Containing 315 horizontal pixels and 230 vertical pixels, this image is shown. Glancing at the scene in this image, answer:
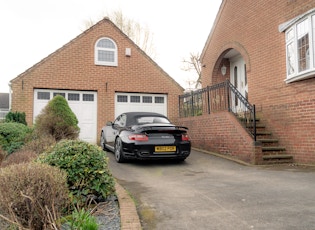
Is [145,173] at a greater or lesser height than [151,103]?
lesser

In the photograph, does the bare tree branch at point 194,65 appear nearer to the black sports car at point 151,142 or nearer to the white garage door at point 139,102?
the white garage door at point 139,102

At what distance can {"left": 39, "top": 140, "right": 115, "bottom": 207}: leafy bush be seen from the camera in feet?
12.3

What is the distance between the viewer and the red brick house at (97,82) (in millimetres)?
12172

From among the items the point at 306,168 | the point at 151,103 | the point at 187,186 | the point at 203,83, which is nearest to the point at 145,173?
the point at 187,186

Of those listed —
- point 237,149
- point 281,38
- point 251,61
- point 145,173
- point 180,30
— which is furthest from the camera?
point 180,30

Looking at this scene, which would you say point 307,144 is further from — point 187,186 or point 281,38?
point 187,186

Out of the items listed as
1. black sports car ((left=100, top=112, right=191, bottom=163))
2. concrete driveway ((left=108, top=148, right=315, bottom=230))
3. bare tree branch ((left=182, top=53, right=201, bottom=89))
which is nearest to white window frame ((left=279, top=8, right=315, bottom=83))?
concrete driveway ((left=108, top=148, right=315, bottom=230))

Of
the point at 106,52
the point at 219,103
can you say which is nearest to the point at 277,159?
the point at 219,103

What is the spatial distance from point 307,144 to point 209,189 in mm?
4221

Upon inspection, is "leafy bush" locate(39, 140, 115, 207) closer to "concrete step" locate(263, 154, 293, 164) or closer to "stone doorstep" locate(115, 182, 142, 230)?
"stone doorstep" locate(115, 182, 142, 230)

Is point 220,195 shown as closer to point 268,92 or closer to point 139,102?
point 268,92

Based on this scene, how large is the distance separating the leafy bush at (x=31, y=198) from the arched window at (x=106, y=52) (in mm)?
11102

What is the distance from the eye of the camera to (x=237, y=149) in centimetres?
827

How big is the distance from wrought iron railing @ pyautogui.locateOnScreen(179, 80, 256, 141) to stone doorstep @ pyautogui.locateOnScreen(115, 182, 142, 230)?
5.49m
